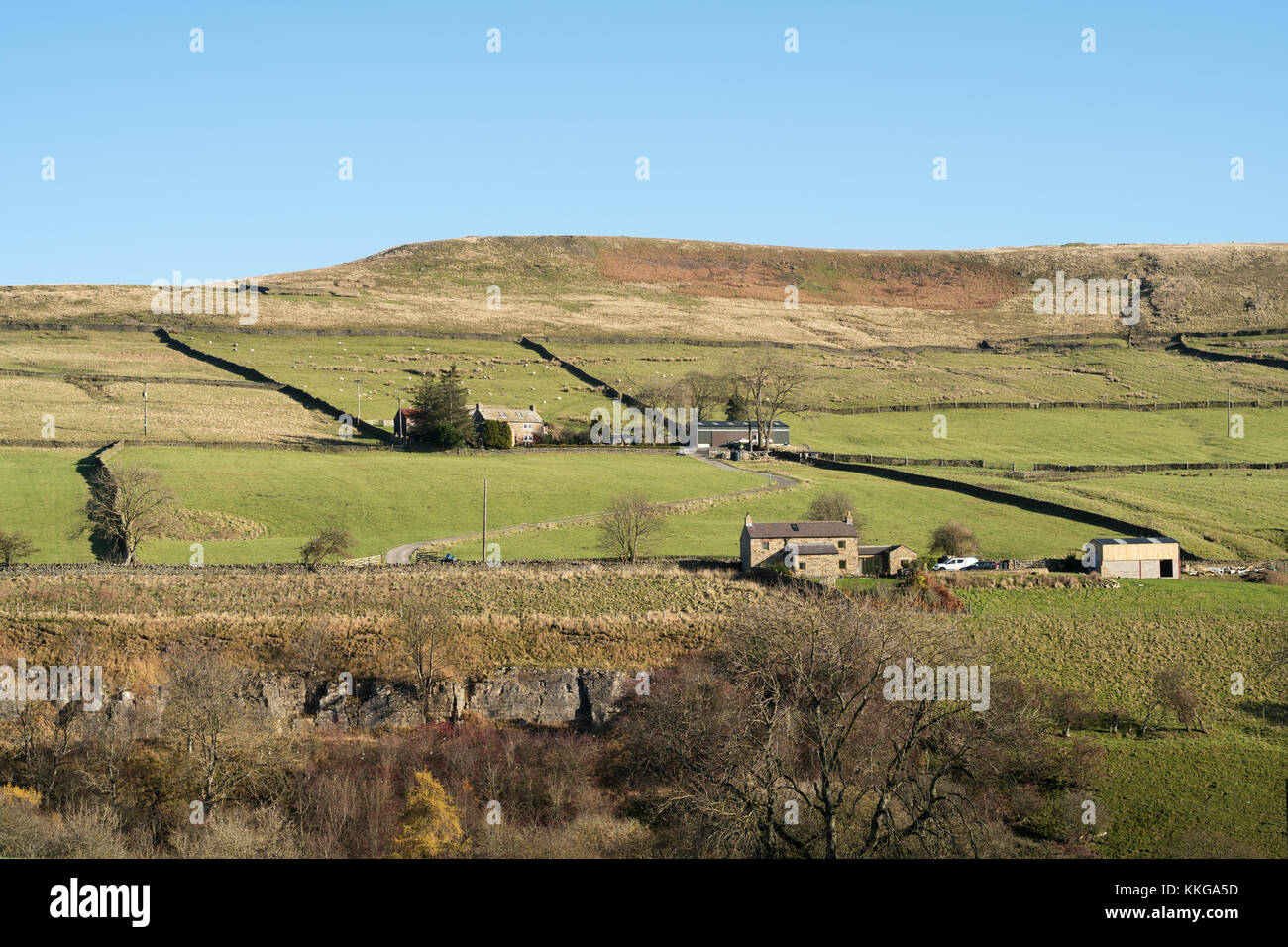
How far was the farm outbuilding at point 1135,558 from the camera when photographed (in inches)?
2242

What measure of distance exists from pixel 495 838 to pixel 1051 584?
112 feet

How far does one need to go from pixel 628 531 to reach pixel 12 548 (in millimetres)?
31683

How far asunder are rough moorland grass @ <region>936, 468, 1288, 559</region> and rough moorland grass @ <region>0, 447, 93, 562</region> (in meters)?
60.0

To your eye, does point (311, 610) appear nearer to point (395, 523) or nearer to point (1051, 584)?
point (395, 523)

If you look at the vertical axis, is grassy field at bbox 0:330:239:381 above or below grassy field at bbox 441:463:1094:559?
above

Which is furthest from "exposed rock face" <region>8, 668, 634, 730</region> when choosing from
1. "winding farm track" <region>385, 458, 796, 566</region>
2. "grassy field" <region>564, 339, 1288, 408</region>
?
"grassy field" <region>564, 339, 1288, 408</region>

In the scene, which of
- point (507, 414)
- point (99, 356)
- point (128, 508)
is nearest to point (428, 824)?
point (128, 508)

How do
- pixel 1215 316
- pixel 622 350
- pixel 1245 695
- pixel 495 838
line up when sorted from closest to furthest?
pixel 495 838, pixel 1245 695, pixel 622 350, pixel 1215 316

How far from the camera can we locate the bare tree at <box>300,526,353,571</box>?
55.8 meters

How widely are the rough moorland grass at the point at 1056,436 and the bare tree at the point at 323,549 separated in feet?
168

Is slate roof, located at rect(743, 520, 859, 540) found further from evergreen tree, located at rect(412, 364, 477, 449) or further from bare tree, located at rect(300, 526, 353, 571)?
evergreen tree, located at rect(412, 364, 477, 449)

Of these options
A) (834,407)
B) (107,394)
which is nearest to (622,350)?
(834,407)

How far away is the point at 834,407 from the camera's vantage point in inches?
4604
